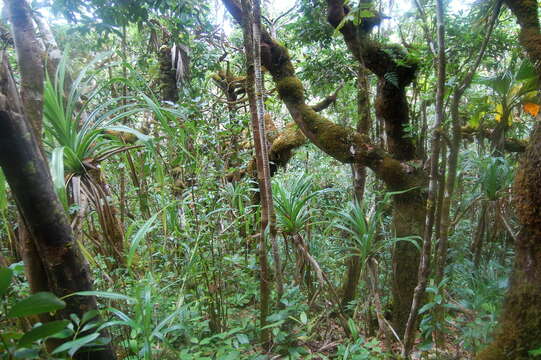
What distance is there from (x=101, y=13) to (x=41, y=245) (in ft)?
4.94

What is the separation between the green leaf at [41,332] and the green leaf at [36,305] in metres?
0.03

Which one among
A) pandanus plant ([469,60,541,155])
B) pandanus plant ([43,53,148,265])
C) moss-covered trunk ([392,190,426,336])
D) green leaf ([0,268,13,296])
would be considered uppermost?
pandanus plant ([469,60,541,155])

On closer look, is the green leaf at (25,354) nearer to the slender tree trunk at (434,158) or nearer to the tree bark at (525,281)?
the slender tree trunk at (434,158)

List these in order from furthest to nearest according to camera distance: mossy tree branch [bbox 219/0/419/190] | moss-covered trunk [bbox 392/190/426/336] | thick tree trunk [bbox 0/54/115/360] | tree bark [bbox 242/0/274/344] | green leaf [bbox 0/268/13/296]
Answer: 1. mossy tree branch [bbox 219/0/419/190]
2. moss-covered trunk [bbox 392/190/426/336]
3. tree bark [bbox 242/0/274/344]
4. thick tree trunk [bbox 0/54/115/360]
5. green leaf [bbox 0/268/13/296]

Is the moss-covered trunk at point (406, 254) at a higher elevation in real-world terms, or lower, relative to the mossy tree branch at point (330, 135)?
lower

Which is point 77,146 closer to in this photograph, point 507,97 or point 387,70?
point 387,70

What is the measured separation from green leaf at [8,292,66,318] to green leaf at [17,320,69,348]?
0.03m

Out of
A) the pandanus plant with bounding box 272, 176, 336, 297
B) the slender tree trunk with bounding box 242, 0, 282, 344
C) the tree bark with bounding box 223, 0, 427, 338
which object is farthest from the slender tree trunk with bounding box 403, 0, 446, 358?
the tree bark with bounding box 223, 0, 427, 338

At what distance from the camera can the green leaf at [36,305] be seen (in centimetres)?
65

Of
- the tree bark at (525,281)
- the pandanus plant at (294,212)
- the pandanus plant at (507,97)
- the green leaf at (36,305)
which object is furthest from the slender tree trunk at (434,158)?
the pandanus plant at (507,97)

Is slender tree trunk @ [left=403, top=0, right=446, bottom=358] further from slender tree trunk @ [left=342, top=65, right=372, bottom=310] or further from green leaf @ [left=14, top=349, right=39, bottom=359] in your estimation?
green leaf @ [left=14, top=349, right=39, bottom=359]

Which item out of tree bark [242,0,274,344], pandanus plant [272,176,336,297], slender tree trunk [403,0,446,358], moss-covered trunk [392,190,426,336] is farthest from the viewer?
moss-covered trunk [392,190,426,336]

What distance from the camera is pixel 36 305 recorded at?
0.66 m

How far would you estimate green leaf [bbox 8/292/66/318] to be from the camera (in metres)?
0.65
